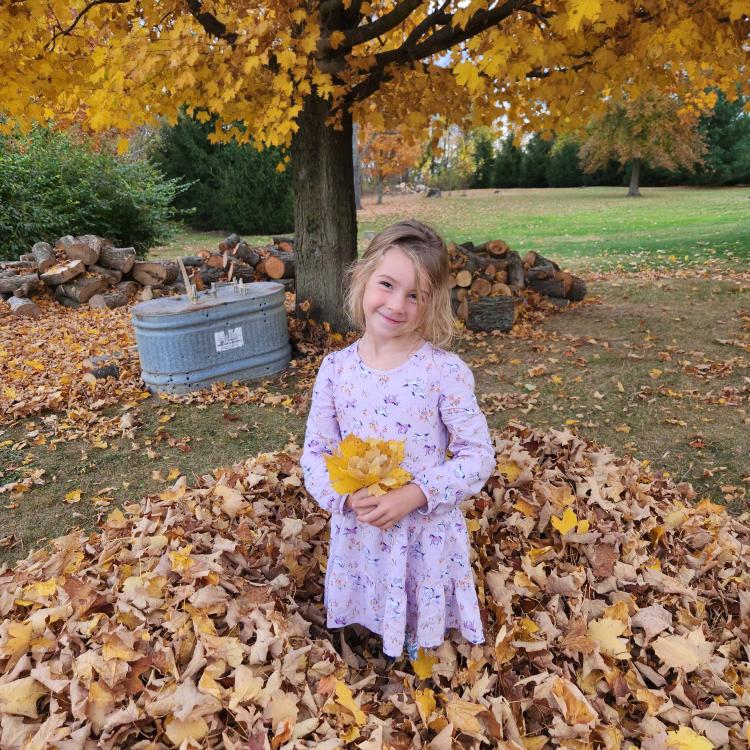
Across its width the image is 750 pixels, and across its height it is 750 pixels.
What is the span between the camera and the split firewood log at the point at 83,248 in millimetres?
8898

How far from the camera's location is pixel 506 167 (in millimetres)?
37094

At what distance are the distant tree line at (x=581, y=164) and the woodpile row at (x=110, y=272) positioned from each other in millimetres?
22272

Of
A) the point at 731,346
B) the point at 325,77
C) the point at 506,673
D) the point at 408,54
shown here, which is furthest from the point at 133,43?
the point at 731,346

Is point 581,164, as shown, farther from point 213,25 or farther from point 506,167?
point 213,25

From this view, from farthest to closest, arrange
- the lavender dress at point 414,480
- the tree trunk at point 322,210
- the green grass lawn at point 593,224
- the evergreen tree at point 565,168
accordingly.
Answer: the evergreen tree at point 565,168, the green grass lawn at point 593,224, the tree trunk at point 322,210, the lavender dress at point 414,480

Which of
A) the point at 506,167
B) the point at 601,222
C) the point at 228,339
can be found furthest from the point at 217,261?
the point at 506,167

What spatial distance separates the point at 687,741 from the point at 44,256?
31.7 ft

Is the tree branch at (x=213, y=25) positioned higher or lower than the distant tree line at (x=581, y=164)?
higher

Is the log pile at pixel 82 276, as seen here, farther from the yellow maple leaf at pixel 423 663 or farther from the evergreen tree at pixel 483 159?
the evergreen tree at pixel 483 159

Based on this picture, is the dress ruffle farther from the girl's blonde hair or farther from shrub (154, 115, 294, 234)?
shrub (154, 115, 294, 234)

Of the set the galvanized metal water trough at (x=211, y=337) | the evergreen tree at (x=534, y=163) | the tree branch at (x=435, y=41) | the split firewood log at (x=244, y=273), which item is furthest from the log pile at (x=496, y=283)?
the evergreen tree at (x=534, y=163)

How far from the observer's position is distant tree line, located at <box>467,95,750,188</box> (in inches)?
1204

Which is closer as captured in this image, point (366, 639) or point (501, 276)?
point (366, 639)

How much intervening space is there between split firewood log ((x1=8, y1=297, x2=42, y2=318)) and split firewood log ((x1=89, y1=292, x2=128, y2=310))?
0.71m
